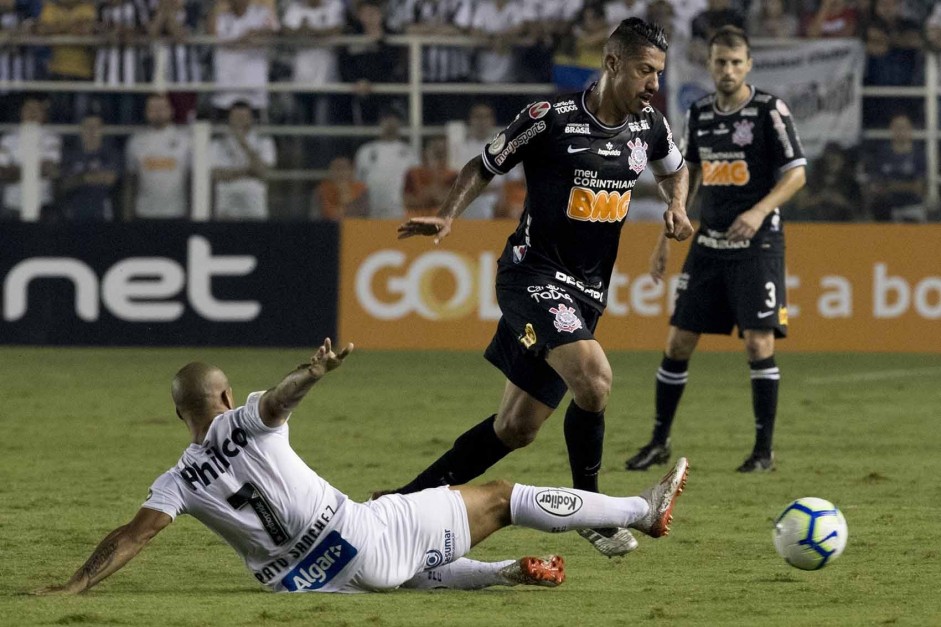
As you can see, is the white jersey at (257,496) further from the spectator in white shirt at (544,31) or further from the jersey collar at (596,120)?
the spectator in white shirt at (544,31)

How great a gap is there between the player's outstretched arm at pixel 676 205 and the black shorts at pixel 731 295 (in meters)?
2.23

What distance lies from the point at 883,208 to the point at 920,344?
1535mm

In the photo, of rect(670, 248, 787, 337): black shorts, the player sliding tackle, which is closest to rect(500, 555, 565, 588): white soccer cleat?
the player sliding tackle

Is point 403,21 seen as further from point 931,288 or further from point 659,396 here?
point 659,396

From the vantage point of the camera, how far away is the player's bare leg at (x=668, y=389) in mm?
9922

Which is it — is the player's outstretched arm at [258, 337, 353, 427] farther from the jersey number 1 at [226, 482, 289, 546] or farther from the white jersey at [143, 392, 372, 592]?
the jersey number 1 at [226, 482, 289, 546]

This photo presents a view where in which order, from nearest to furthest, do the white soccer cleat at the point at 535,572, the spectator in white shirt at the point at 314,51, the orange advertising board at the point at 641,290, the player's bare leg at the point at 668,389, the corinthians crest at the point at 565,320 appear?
1. the white soccer cleat at the point at 535,572
2. the corinthians crest at the point at 565,320
3. the player's bare leg at the point at 668,389
4. the orange advertising board at the point at 641,290
5. the spectator in white shirt at the point at 314,51

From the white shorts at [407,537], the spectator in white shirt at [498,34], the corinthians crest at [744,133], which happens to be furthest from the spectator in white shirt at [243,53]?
the white shorts at [407,537]

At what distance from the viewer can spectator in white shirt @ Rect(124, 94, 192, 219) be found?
55.5 feet

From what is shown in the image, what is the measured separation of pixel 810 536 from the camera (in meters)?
6.54

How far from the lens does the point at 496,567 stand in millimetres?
6371

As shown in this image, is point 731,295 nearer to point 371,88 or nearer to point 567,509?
point 567,509

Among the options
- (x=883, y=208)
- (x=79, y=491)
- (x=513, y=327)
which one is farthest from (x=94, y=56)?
(x=513, y=327)

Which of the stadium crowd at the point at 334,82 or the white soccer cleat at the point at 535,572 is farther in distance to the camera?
the stadium crowd at the point at 334,82
